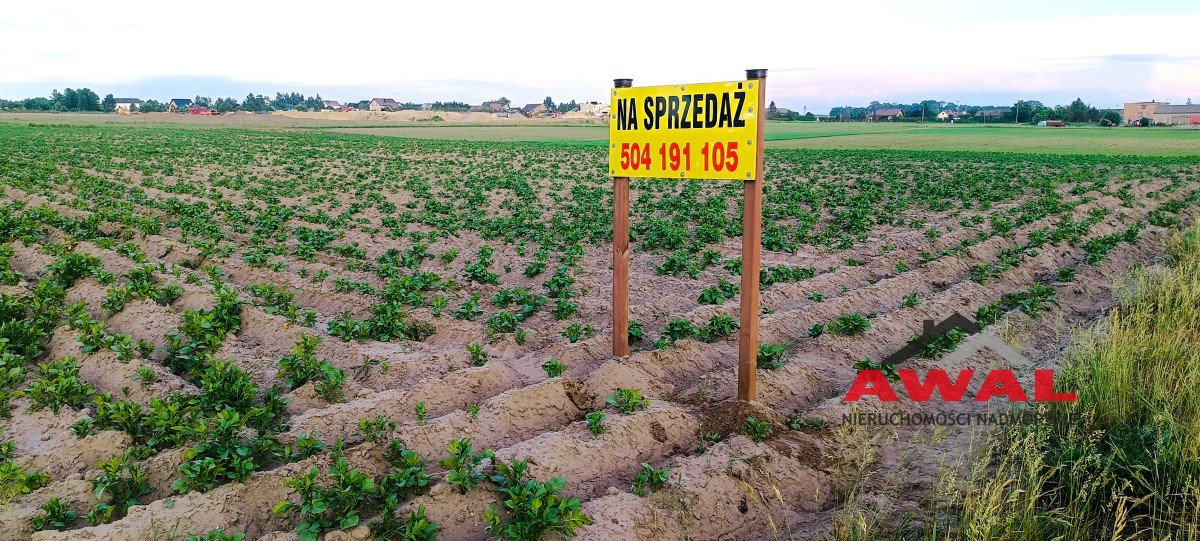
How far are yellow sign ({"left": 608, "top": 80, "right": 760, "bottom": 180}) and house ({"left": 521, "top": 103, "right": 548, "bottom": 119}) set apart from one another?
145471mm

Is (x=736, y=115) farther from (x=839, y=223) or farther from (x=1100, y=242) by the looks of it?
(x=839, y=223)

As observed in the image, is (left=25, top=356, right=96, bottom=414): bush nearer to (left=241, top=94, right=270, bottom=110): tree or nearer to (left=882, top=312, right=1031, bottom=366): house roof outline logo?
(left=882, top=312, right=1031, bottom=366): house roof outline logo

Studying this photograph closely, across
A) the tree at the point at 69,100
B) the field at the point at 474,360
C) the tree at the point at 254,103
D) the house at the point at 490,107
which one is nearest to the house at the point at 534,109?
the house at the point at 490,107

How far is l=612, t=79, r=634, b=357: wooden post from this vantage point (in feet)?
22.6

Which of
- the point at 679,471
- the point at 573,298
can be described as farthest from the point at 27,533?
the point at 573,298

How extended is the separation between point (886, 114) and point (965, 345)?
138 metres

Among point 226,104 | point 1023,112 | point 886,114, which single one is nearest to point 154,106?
point 226,104

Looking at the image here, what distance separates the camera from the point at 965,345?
25.8 feet

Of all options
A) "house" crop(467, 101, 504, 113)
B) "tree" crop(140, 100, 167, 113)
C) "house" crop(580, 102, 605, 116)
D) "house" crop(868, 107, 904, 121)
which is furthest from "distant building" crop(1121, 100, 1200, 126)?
"tree" crop(140, 100, 167, 113)

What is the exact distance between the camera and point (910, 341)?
319 inches

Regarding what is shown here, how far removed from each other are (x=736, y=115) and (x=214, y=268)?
26.1ft

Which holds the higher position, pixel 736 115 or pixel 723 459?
pixel 736 115

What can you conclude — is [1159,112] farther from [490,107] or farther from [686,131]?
[686,131]

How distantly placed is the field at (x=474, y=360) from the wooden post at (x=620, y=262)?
0.90 feet
